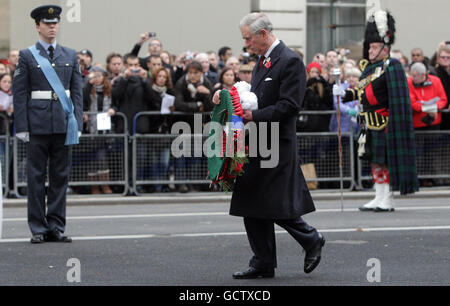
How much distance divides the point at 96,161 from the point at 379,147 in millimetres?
4344

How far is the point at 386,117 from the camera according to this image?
13.8m

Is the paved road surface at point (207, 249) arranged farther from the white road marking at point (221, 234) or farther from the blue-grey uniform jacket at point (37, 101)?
the blue-grey uniform jacket at point (37, 101)

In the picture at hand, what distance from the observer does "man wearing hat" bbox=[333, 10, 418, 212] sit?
1370 cm

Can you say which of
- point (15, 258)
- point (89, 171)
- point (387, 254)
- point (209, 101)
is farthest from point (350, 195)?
point (15, 258)

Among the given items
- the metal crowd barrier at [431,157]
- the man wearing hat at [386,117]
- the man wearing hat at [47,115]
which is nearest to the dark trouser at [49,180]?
the man wearing hat at [47,115]

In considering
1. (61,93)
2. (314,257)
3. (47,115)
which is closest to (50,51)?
(61,93)

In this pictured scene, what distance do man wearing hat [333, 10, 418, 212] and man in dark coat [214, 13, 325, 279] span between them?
5.56 meters

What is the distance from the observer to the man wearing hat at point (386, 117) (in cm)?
1370

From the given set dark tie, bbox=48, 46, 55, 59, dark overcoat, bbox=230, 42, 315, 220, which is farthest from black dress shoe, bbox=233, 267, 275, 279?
dark tie, bbox=48, 46, 55, 59

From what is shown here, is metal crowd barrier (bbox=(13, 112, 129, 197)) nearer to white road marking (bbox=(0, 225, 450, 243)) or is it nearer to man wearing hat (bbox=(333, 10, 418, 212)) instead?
man wearing hat (bbox=(333, 10, 418, 212))

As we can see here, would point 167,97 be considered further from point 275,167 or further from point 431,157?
point 275,167

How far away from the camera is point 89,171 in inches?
625

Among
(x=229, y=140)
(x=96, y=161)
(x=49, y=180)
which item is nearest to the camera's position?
(x=229, y=140)
